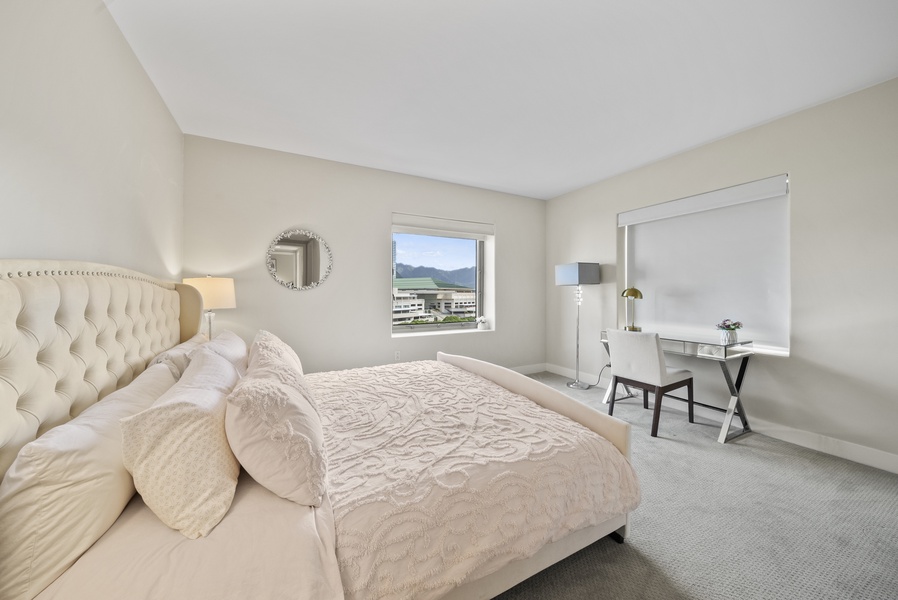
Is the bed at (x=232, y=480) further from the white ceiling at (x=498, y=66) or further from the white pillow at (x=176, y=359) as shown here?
the white ceiling at (x=498, y=66)

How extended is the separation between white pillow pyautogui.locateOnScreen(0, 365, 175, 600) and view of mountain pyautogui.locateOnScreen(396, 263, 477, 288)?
11.2ft

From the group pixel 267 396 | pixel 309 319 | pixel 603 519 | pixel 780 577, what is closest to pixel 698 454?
pixel 780 577

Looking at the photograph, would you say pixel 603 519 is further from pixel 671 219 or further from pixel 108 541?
pixel 671 219

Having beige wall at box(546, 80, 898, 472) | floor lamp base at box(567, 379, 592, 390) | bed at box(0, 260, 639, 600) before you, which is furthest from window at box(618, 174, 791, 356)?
bed at box(0, 260, 639, 600)

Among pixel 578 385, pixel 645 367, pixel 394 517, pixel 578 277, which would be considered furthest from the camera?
pixel 578 385

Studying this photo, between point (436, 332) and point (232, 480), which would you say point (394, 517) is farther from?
point (436, 332)

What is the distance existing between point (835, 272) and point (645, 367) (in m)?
1.49

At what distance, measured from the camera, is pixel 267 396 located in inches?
44.6

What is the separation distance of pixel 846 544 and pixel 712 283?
2257mm

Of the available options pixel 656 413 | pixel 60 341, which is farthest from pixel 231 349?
pixel 656 413

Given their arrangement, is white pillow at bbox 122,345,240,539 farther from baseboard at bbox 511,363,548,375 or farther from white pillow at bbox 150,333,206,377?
baseboard at bbox 511,363,548,375

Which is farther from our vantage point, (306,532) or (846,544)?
(846,544)

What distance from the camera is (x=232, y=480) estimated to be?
→ 3.27ft

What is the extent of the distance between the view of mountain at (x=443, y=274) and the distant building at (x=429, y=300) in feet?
0.16
